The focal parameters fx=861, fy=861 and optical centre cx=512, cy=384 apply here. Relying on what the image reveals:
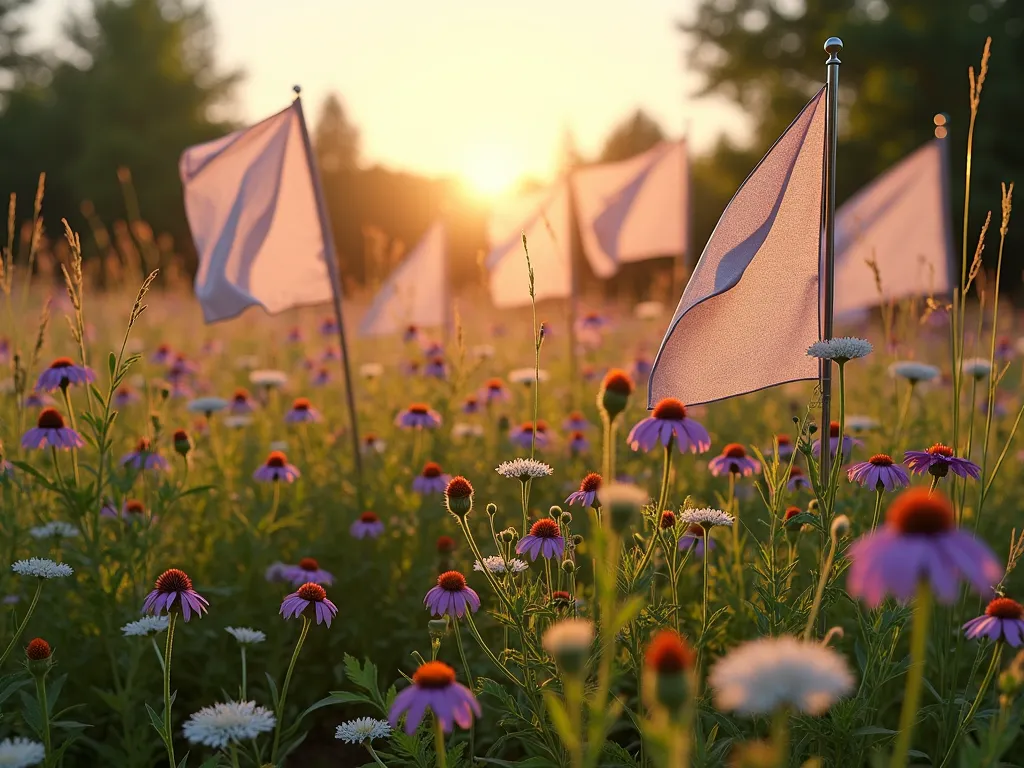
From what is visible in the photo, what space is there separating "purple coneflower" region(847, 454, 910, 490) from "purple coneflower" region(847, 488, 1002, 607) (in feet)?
3.64

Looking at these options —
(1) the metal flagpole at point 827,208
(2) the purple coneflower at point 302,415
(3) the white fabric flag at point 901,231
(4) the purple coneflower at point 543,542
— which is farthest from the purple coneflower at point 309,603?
(3) the white fabric flag at point 901,231

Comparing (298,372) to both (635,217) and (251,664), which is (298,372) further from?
(251,664)

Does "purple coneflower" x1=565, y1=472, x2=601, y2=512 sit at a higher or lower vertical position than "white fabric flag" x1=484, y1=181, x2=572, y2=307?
lower

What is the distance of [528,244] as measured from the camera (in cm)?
719

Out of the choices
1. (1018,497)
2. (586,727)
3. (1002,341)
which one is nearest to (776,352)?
(586,727)

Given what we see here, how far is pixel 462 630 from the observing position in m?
3.08

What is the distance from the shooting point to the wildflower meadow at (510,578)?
1.33 metres

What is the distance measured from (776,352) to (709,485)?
7.27ft

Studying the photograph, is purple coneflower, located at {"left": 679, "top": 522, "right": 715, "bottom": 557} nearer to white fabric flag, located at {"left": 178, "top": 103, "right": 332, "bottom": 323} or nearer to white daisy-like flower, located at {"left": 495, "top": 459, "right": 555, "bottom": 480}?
white daisy-like flower, located at {"left": 495, "top": 459, "right": 555, "bottom": 480}

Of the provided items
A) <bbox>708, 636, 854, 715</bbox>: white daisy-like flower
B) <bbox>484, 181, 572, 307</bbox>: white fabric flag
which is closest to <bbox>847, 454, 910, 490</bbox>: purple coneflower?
<bbox>708, 636, 854, 715</bbox>: white daisy-like flower

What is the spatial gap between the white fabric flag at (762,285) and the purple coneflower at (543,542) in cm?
44

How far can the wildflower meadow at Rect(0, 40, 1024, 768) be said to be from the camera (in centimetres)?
133

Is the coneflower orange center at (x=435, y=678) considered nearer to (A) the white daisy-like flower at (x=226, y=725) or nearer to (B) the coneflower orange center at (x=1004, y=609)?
(A) the white daisy-like flower at (x=226, y=725)

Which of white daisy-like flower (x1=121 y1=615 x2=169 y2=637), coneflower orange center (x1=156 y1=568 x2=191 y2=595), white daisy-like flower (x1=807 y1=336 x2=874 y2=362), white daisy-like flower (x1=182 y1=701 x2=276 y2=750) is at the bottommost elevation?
white daisy-like flower (x1=121 y1=615 x2=169 y2=637)
